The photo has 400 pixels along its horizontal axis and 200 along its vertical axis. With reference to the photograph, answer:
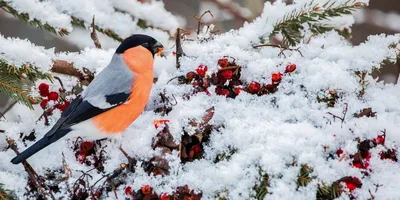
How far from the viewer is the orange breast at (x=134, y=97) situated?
1.70 meters

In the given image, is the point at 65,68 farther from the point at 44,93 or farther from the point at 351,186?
the point at 351,186

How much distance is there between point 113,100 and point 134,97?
0.07m

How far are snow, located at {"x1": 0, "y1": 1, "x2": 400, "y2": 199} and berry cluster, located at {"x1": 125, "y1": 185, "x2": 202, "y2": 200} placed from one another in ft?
0.07

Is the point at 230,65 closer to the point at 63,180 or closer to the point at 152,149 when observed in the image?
the point at 152,149

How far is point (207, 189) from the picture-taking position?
1391 mm

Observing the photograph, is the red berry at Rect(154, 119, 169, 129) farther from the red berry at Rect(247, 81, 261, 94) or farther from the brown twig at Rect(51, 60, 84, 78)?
the brown twig at Rect(51, 60, 84, 78)

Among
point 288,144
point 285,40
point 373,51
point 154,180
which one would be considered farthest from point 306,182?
point 285,40

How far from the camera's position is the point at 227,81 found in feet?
5.95

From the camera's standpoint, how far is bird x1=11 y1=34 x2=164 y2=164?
163 cm

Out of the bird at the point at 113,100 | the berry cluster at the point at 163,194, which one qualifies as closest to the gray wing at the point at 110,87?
the bird at the point at 113,100

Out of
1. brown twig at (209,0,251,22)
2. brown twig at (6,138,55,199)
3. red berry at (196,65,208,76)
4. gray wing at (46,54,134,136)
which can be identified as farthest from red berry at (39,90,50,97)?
brown twig at (209,0,251,22)

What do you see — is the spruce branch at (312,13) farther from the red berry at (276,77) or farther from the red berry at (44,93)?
the red berry at (44,93)

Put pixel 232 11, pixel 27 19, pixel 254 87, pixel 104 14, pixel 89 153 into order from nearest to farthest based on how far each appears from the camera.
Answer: pixel 89 153 → pixel 254 87 → pixel 27 19 → pixel 104 14 → pixel 232 11

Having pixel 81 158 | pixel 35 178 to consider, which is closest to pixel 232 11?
pixel 81 158
